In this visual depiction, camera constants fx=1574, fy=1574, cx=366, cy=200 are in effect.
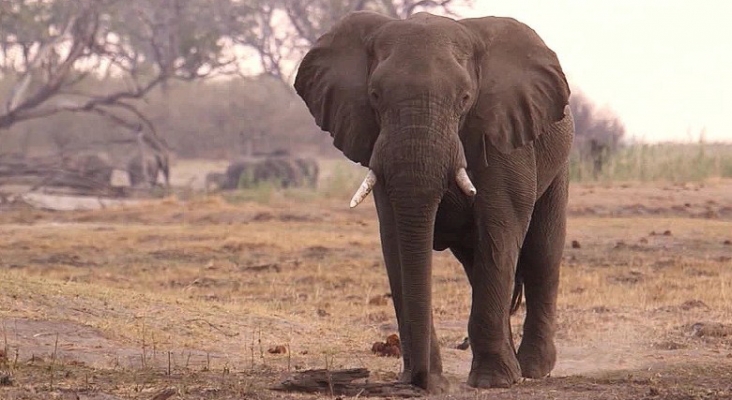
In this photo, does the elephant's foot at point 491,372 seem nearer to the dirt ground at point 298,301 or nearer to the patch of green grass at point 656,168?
the dirt ground at point 298,301

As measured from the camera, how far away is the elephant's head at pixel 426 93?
5.70 meters

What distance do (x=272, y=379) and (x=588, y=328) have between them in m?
3.63

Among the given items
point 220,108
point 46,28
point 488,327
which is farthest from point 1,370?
point 220,108

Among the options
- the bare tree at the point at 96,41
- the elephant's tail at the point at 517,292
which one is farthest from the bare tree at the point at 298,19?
the elephant's tail at the point at 517,292

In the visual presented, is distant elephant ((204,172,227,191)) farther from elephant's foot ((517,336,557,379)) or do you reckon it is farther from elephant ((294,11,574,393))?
elephant ((294,11,574,393))

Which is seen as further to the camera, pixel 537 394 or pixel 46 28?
pixel 46 28

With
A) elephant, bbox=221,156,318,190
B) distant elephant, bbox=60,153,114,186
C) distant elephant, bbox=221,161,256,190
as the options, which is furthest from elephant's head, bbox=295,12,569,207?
elephant, bbox=221,156,318,190

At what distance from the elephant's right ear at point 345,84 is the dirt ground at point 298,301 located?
103 cm

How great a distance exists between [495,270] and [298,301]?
5.08 metres

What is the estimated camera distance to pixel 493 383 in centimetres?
655

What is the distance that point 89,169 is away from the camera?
25469mm

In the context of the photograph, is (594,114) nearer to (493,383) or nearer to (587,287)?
(587,287)

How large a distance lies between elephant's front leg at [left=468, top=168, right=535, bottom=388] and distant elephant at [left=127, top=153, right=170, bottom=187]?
19.4 meters

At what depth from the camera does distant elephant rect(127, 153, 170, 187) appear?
2694 cm
